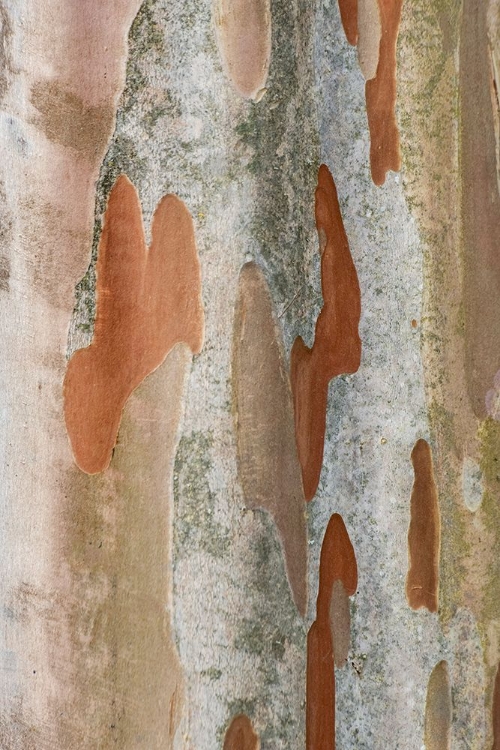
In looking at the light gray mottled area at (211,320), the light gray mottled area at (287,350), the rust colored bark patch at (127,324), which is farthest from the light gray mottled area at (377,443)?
the rust colored bark patch at (127,324)

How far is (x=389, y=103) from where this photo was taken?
3.26ft

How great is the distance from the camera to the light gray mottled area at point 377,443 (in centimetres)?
99

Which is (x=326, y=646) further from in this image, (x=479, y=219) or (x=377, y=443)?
(x=479, y=219)

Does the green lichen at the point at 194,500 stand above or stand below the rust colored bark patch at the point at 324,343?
below

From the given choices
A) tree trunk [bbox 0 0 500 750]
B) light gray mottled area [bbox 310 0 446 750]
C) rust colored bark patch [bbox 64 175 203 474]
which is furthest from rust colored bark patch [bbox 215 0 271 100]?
rust colored bark patch [bbox 64 175 203 474]

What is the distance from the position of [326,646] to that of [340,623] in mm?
43

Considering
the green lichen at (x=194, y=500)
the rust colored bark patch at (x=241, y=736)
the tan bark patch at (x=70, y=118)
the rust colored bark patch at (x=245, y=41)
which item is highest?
the rust colored bark patch at (x=245, y=41)

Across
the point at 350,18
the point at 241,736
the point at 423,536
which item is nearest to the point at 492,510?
the point at 423,536

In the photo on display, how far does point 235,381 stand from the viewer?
0.97 metres

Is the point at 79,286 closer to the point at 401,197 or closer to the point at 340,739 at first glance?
the point at 401,197

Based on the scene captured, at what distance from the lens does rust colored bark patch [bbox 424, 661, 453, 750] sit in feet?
3.22

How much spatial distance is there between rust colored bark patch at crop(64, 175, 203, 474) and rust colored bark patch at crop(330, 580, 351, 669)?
0.39m

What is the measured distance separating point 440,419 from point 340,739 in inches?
19.2

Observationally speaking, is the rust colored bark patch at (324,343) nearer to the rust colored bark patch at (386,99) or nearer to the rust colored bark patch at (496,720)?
the rust colored bark patch at (386,99)
